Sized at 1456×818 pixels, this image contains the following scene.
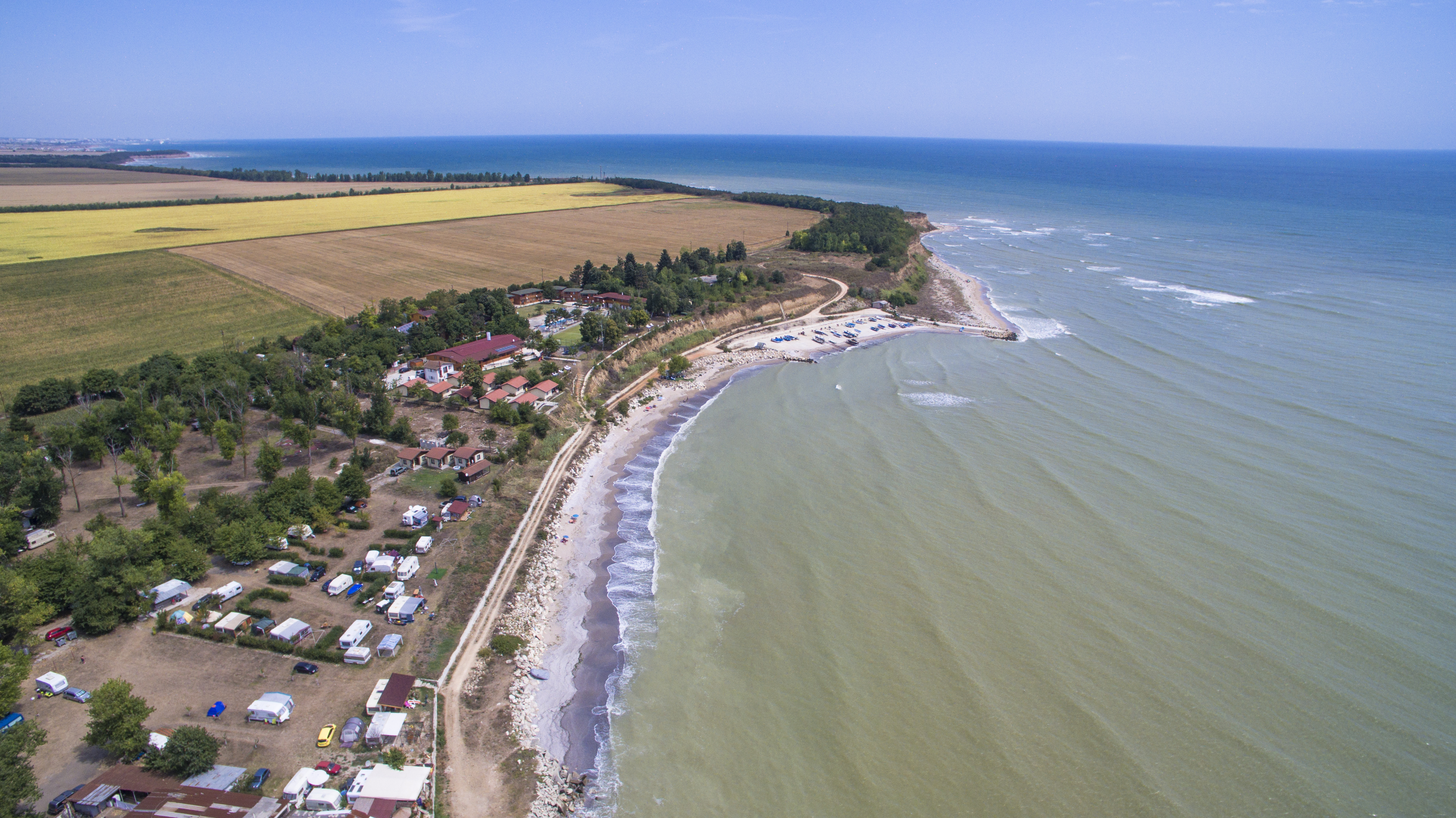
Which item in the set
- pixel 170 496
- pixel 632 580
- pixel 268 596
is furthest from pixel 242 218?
pixel 632 580

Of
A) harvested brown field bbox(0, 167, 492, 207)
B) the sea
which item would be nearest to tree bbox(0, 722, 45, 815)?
the sea

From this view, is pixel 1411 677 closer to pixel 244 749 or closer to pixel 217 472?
pixel 244 749

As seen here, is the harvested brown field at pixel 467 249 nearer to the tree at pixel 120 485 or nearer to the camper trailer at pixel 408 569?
the tree at pixel 120 485

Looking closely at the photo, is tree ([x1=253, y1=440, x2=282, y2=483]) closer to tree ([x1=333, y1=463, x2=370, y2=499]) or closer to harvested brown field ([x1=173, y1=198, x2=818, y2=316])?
tree ([x1=333, y1=463, x2=370, y2=499])

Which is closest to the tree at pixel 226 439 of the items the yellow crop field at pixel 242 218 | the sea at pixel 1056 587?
the sea at pixel 1056 587

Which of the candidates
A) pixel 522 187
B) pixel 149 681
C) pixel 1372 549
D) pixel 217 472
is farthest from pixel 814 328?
pixel 522 187

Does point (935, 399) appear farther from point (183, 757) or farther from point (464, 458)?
point (183, 757)
